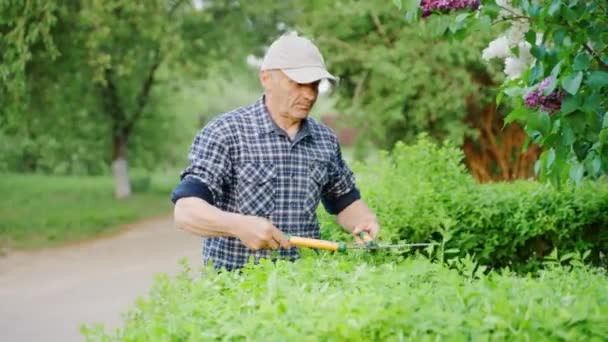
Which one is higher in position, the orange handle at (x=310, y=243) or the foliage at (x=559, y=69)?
the foliage at (x=559, y=69)

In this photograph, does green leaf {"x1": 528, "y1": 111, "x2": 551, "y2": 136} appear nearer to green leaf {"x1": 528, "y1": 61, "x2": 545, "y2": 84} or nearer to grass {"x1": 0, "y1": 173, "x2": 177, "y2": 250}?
green leaf {"x1": 528, "y1": 61, "x2": 545, "y2": 84}

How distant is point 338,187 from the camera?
14.7 ft

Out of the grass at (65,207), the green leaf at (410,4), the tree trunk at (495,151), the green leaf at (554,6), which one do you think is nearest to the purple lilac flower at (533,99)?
the green leaf at (554,6)

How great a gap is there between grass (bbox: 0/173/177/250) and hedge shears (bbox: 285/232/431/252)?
504 inches

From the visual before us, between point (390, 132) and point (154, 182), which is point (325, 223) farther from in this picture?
point (154, 182)

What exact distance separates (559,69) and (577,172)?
2.50ft

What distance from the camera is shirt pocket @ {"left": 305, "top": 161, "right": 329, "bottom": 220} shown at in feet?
13.8

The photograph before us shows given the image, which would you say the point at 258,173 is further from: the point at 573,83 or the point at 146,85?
the point at 146,85

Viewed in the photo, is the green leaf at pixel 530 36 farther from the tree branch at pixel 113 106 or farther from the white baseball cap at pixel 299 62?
the tree branch at pixel 113 106

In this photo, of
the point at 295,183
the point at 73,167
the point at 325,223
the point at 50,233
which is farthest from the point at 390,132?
the point at 73,167

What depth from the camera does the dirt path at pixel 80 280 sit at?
9.06 metres

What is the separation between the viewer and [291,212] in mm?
4141

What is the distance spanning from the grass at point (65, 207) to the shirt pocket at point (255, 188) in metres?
12.5

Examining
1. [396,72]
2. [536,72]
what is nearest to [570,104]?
[536,72]
